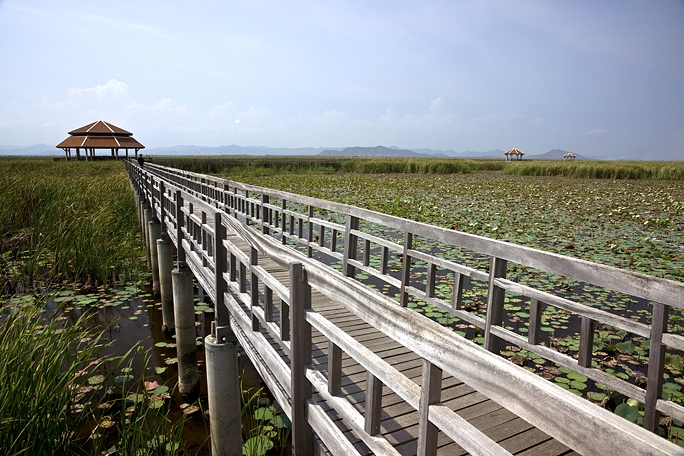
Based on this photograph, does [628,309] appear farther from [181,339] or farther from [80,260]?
[80,260]

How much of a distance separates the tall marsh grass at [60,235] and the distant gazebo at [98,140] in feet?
111

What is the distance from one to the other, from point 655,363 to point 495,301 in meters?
1.03

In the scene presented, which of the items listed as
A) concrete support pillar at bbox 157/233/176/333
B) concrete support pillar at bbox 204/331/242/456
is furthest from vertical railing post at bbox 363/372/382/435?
concrete support pillar at bbox 157/233/176/333

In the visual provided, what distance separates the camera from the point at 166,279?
6172 millimetres

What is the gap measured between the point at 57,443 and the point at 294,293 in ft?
6.31

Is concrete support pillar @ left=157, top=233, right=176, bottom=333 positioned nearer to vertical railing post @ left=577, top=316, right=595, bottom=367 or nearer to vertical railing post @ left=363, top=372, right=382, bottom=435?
vertical railing post @ left=363, top=372, right=382, bottom=435

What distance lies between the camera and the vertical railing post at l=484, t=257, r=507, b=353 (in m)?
3.13

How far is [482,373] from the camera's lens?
1.14 meters

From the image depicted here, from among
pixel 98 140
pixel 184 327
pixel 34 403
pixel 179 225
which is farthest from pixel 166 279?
pixel 98 140

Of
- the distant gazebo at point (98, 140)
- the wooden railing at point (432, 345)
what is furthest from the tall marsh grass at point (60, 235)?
the distant gazebo at point (98, 140)

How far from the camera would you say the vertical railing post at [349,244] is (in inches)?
193

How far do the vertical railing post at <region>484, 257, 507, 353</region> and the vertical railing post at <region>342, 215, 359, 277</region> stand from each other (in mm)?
1969

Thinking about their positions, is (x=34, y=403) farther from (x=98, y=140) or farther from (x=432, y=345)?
(x=98, y=140)

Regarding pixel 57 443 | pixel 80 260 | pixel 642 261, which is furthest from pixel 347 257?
pixel 642 261
